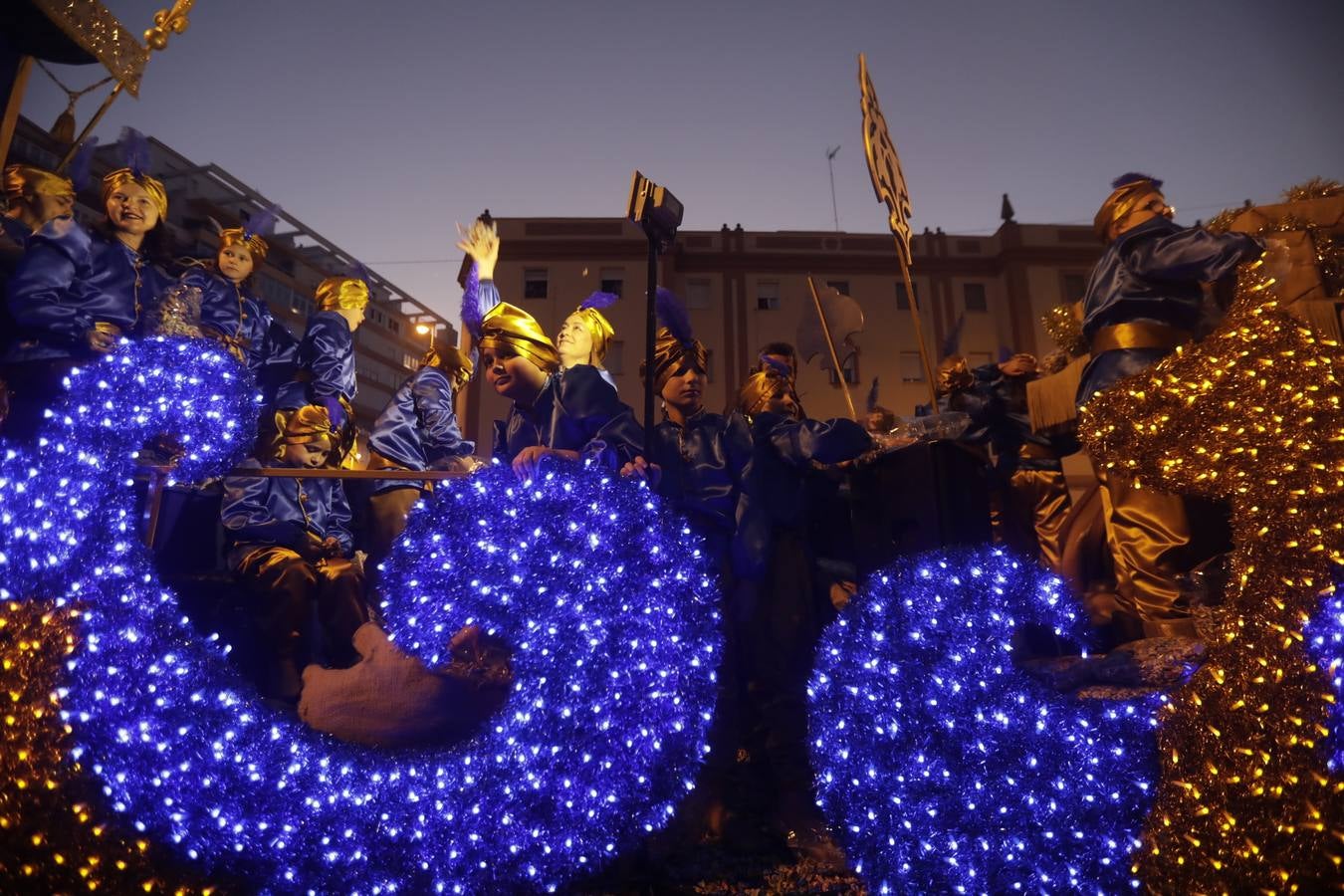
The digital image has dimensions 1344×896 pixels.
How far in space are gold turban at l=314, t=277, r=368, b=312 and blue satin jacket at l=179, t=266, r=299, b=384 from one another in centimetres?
38

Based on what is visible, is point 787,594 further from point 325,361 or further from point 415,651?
point 325,361

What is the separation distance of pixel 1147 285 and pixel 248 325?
5729mm

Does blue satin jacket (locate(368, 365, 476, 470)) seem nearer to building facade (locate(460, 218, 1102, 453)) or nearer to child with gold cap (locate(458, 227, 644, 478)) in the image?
child with gold cap (locate(458, 227, 644, 478))

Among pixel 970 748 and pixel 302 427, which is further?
pixel 302 427

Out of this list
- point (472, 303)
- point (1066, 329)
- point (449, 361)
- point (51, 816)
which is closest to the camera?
point (51, 816)

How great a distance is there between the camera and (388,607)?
292cm

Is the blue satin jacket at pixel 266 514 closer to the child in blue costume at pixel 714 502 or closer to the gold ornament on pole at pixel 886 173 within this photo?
the child in blue costume at pixel 714 502

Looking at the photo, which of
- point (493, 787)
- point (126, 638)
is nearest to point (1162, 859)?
point (493, 787)

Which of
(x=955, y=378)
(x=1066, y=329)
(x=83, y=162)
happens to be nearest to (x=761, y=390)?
(x=955, y=378)

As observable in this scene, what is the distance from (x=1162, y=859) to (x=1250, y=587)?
950 mm

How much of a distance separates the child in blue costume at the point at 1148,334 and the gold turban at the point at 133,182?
557 cm

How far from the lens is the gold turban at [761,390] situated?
492cm

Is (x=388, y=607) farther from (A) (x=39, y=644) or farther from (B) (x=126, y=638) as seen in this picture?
(A) (x=39, y=644)

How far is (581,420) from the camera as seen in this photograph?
3965 millimetres
